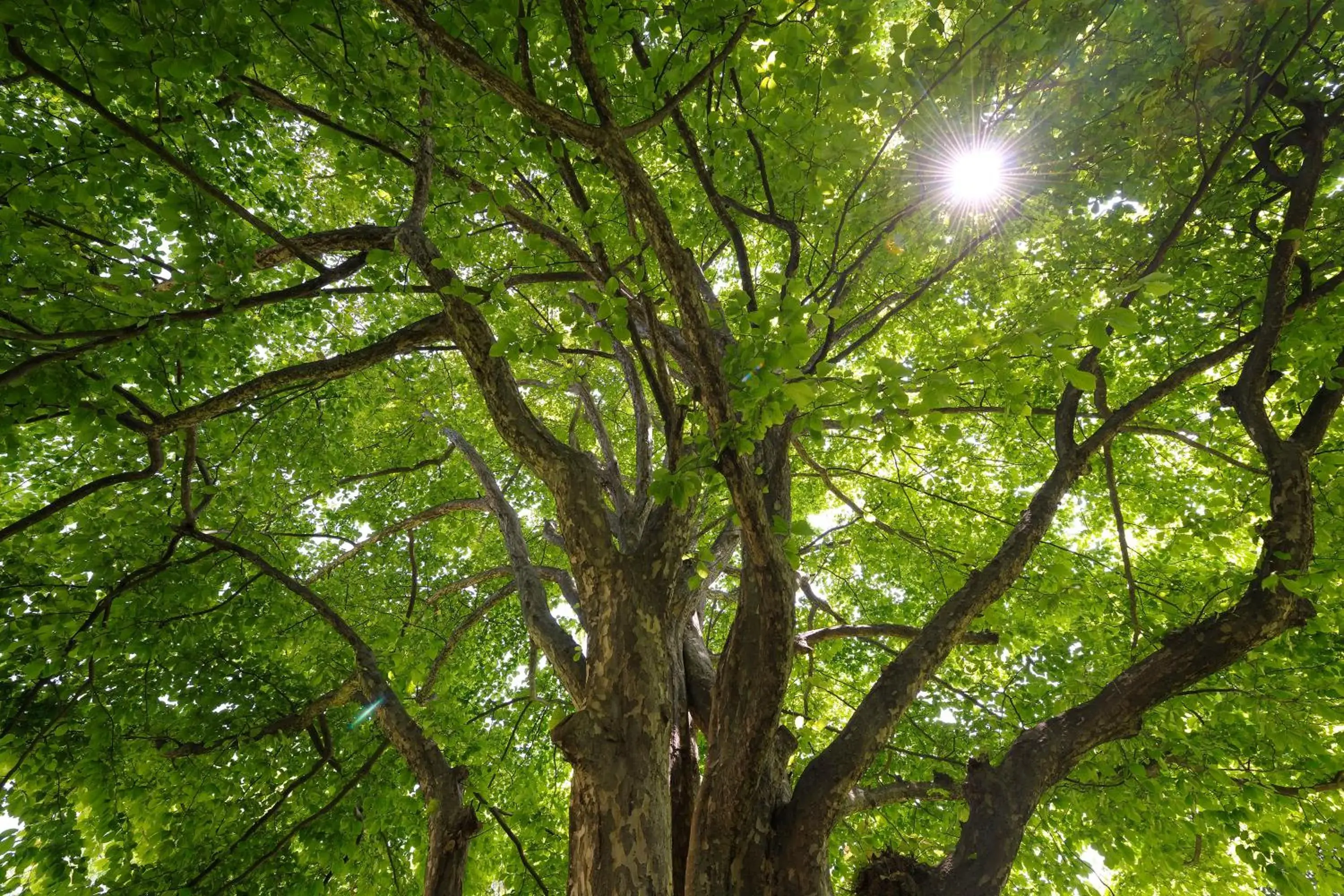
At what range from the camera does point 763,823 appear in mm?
2988

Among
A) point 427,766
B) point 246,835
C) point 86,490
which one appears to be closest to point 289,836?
point 246,835

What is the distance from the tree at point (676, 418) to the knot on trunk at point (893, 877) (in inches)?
1.2

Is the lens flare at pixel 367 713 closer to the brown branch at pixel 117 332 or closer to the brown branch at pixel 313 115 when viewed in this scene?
the brown branch at pixel 117 332

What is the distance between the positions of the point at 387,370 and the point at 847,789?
6859 millimetres

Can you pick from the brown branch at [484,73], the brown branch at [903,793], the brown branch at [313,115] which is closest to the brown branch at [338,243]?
the brown branch at [313,115]

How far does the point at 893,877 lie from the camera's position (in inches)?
121

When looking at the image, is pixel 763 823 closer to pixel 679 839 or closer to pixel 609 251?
pixel 679 839

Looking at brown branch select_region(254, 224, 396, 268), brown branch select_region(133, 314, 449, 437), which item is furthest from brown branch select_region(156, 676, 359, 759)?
brown branch select_region(254, 224, 396, 268)

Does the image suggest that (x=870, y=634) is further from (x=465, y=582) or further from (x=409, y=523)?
(x=409, y=523)

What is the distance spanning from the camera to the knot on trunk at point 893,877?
3.00m

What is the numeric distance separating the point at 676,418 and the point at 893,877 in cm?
275

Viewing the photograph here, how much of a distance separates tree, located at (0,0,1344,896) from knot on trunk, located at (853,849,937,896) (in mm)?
32

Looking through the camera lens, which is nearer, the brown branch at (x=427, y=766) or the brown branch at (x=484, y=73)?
the brown branch at (x=484, y=73)

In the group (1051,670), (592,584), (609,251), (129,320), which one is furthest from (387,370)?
(1051,670)
